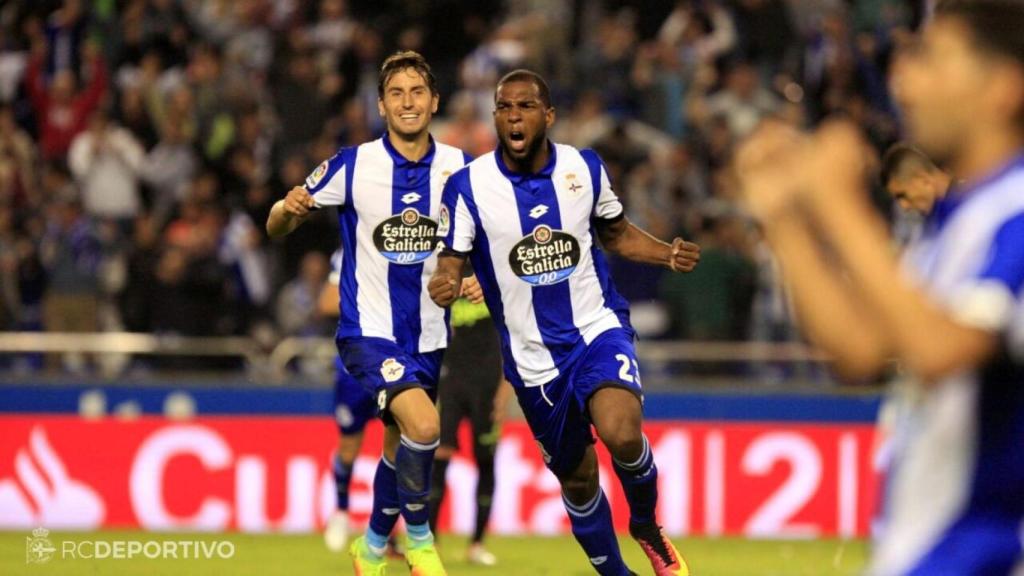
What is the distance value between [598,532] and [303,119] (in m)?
10.2

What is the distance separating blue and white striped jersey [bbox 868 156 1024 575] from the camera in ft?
11.0

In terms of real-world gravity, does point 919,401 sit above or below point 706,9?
below

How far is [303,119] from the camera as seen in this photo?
1739 cm

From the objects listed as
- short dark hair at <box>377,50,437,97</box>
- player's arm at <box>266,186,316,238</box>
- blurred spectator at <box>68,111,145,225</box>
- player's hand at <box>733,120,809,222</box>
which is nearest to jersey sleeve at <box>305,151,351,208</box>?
player's arm at <box>266,186,316,238</box>

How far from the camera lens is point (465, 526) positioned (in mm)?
13852

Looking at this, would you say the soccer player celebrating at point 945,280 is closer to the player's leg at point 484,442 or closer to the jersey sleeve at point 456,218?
the jersey sleeve at point 456,218

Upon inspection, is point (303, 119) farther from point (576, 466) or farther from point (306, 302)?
point (576, 466)

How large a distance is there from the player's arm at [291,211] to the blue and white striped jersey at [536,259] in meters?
0.75

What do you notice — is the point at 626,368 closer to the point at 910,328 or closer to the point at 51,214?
the point at 910,328

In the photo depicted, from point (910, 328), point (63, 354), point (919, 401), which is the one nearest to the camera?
point (910, 328)

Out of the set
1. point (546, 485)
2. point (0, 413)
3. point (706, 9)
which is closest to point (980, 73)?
point (546, 485)

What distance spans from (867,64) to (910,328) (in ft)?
48.0

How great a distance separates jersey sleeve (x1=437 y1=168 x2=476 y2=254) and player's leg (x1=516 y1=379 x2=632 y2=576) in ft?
2.60

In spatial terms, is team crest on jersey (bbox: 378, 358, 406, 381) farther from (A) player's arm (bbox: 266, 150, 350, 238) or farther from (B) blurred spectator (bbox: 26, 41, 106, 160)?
Answer: (B) blurred spectator (bbox: 26, 41, 106, 160)
